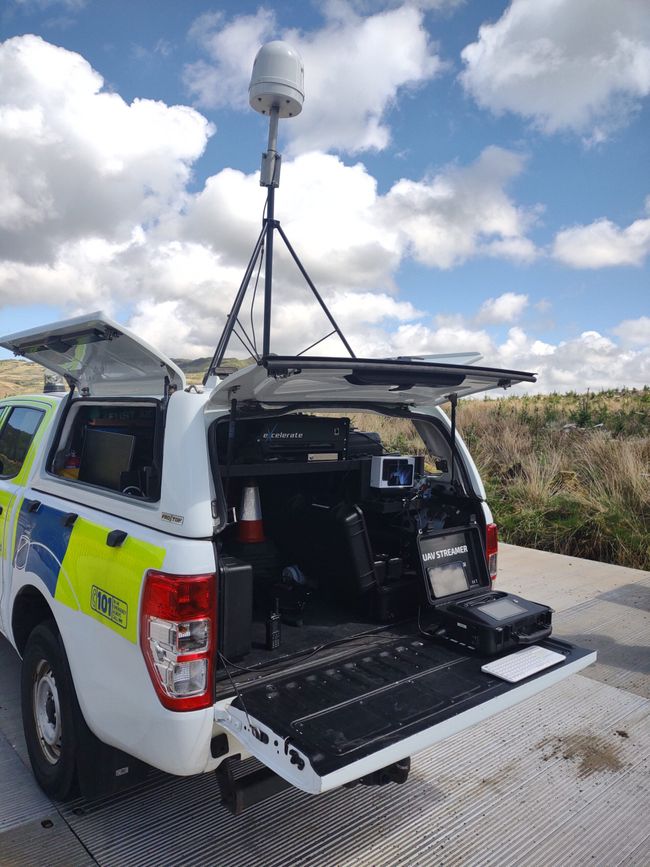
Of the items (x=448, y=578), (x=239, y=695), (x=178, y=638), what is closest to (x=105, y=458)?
(x=178, y=638)

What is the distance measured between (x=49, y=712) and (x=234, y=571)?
4.01 feet

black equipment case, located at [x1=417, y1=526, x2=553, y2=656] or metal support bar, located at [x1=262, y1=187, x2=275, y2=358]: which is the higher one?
metal support bar, located at [x1=262, y1=187, x2=275, y2=358]

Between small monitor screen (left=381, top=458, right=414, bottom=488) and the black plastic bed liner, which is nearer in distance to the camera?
the black plastic bed liner

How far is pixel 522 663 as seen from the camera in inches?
108

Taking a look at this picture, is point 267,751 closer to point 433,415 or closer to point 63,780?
point 63,780

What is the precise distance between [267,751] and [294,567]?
1248 mm

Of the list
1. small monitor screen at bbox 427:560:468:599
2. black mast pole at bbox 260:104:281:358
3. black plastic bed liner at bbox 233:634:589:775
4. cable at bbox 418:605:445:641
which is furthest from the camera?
black mast pole at bbox 260:104:281:358

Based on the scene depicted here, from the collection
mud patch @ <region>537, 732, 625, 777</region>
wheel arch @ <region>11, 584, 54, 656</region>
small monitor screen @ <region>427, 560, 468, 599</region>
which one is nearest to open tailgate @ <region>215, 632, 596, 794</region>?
small monitor screen @ <region>427, 560, 468, 599</region>

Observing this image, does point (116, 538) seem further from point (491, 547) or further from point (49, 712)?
point (491, 547)

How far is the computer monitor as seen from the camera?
306 cm

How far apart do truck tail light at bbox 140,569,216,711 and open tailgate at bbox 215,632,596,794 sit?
148 millimetres

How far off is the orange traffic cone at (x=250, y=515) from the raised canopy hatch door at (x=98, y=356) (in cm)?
64

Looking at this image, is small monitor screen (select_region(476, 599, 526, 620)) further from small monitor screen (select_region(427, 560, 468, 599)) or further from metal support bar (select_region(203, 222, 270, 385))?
metal support bar (select_region(203, 222, 270, 385))

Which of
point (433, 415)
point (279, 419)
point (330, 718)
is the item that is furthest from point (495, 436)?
point (330, 718)
